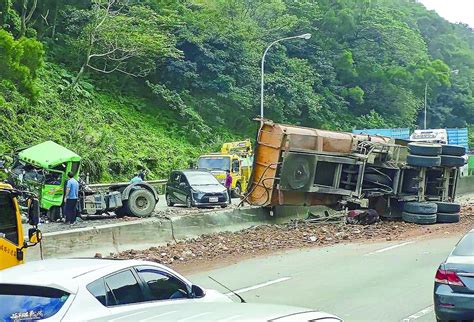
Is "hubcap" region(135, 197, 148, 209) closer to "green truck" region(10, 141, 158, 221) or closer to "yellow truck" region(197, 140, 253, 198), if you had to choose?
"green truck" region(10, 141, 158, 221)

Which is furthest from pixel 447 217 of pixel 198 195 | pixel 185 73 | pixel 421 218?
pixel 185 73

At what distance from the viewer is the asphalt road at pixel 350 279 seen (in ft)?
30.8

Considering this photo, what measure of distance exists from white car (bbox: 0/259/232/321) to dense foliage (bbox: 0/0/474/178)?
887 inches

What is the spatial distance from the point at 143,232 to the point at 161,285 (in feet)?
29.1

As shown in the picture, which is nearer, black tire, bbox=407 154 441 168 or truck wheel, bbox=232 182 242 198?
black tire, bbox=407 154 441 168

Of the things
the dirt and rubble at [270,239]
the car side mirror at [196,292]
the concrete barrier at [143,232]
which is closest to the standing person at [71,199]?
the concrete barrier at [143,232]

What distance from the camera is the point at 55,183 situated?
19.9m

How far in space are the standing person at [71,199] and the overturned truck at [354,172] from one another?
5.00m

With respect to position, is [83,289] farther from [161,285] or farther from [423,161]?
[423,161]

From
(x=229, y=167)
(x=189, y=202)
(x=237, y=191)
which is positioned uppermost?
(x=229, y=167)

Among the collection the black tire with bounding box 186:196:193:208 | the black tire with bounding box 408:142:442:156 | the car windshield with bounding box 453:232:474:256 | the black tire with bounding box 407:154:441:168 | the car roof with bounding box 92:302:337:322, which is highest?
the black tire with bounding box 408:142:442:156

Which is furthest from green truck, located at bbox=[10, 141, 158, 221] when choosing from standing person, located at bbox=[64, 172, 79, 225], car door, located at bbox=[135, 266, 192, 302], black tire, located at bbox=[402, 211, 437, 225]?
car door, located at bbox=[135, 266, 192, 302]

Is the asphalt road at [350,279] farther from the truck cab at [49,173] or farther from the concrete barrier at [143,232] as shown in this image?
the truck cab at [49,173]

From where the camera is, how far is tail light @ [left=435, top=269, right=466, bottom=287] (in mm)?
7266
